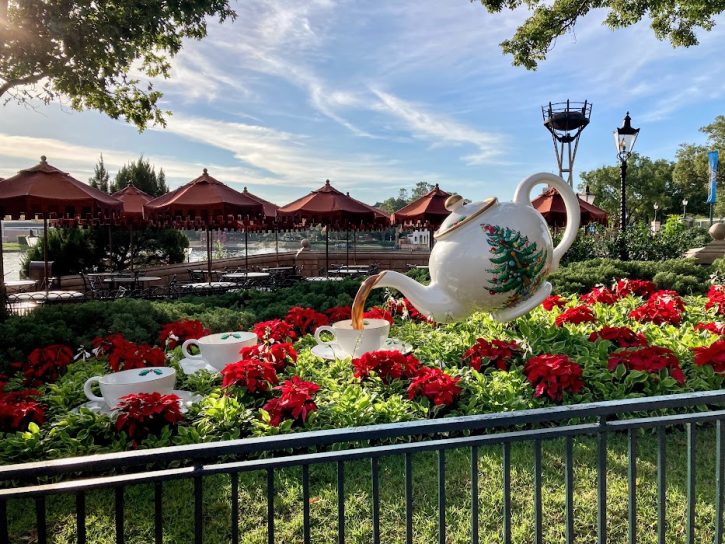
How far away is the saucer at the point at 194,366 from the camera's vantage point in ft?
13.9

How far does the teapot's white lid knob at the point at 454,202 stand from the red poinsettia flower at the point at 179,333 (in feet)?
9.41

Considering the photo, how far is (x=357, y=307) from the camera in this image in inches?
162

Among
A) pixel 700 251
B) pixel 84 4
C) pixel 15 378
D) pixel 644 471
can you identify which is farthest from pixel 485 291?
pixel 700 251

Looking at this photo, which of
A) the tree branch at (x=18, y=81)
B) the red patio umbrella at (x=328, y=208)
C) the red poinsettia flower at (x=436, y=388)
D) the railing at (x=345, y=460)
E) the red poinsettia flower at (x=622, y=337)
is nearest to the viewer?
the railing at (x=345, y=460)

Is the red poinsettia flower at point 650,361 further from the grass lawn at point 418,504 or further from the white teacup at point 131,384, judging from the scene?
the white teacup at point 131,384

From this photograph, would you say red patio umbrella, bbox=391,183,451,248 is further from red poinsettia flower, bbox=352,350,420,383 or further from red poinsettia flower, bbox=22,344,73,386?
red poinsettia flower, bbox=22,344,73,386

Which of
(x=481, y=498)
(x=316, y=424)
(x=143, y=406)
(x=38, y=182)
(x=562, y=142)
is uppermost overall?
(x=562, y=142)

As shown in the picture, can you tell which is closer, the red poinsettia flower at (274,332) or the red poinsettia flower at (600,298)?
the red poinsettia flower at (274,332)

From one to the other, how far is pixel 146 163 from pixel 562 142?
23257 millimetres

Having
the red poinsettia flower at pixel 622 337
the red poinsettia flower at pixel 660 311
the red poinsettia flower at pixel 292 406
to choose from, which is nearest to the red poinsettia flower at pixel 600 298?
the red poinsettia flower at pixel 660 311

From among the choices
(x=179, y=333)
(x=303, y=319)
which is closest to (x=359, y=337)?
(x=303, y=319)

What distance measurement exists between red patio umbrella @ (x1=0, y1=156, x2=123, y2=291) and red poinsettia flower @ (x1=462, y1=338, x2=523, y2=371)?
7904 mm

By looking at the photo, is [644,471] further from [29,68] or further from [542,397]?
[29,68]

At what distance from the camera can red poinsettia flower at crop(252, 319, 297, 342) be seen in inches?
190
